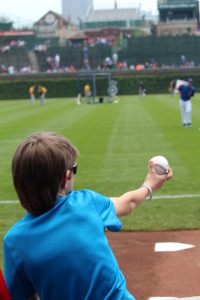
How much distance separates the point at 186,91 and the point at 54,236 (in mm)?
18589

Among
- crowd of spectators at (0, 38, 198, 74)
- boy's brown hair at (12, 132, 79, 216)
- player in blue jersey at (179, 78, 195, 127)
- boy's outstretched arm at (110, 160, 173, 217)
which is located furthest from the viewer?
crowd of spectators at (0, 38, 198, 74)

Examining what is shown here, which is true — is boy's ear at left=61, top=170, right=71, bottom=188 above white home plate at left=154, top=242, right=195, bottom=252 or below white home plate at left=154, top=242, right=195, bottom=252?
above

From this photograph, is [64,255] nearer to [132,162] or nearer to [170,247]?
[170,247]

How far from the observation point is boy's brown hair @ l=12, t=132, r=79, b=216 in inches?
89.0

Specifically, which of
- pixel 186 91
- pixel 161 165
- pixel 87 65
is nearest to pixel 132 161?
pixel 186 91

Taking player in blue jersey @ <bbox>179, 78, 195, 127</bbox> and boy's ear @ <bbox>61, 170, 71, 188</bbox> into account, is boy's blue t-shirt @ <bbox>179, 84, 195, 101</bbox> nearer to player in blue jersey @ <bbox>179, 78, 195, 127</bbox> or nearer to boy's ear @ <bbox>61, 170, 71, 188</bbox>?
player in blue jersey @ <bbox>179, 78, 195, 127</bbox>

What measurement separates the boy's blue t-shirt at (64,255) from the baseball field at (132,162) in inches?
154

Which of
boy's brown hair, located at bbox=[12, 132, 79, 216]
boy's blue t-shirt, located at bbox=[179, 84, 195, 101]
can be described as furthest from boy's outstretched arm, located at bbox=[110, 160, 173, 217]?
boy's blue t-shirt, located at bbox=[179, 84, 195, 101]

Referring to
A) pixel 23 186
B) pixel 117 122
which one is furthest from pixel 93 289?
pixel 117 122

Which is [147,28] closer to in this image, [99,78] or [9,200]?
[99,78]

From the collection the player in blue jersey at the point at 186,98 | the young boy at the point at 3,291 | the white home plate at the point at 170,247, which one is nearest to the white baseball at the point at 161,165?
the young boy at the point at 3,291

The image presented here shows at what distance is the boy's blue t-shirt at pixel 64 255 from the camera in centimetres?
230

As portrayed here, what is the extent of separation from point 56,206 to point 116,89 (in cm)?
5328

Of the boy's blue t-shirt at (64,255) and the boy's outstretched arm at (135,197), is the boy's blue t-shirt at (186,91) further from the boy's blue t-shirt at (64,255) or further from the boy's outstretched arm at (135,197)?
the boy's blue t-shirt at (64,255)
